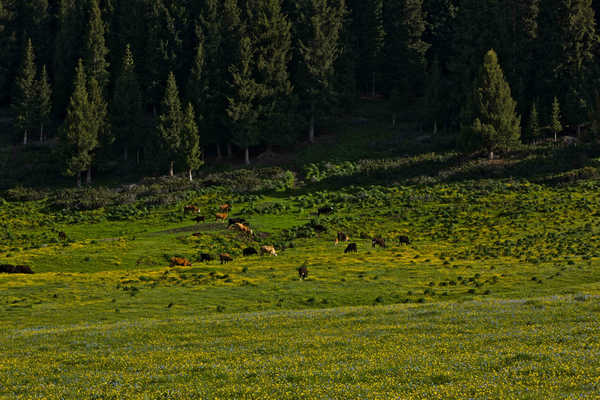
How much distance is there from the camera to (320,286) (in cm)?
3578

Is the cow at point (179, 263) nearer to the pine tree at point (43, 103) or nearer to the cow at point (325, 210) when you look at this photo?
the cow at point (325, 210)

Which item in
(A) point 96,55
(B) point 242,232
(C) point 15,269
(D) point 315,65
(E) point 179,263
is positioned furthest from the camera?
(A) point 96,55

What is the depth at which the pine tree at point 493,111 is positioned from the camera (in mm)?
83188

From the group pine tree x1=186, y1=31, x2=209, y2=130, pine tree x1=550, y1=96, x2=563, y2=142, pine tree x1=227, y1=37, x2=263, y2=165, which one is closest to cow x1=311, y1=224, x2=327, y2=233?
pine tree x1=227, y1=37, x2=263, y2=165

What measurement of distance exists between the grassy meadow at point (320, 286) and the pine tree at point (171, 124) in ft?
17.5

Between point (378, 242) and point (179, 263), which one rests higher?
point (378, 242)

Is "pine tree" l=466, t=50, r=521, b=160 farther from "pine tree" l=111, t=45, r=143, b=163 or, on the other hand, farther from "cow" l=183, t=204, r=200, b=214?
"pine tree" l=111, t=45, r=143, b=163

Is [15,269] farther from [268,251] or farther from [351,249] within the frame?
[351,249]

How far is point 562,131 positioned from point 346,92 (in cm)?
3862

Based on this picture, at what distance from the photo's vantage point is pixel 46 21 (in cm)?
13212

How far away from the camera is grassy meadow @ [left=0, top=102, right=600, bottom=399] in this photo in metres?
15.7

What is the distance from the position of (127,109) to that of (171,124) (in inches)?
564

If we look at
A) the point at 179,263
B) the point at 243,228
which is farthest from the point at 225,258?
the point at 243,228

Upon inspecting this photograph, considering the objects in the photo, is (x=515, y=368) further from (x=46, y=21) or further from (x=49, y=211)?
(x=46, y=21)
